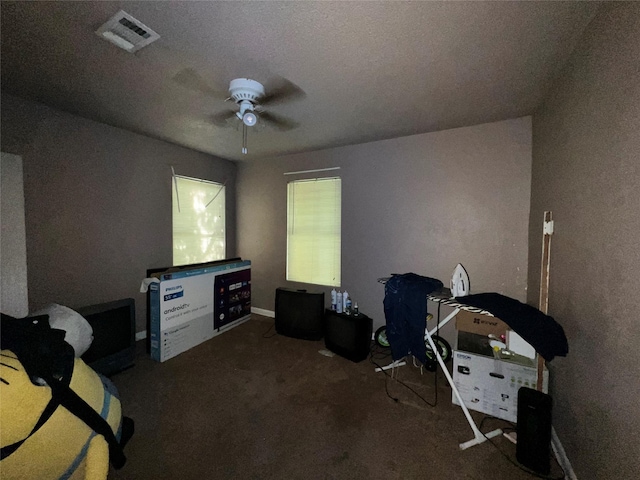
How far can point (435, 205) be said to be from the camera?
2.73 metres

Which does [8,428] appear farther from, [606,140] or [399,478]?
[606,140]

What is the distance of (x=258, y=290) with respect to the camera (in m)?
4.02

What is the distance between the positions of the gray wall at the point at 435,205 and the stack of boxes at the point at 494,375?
0.77 meters

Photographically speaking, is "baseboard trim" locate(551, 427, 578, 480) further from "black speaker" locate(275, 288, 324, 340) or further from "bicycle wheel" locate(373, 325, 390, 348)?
"black speaker" locate(275, 288, 324, 340)

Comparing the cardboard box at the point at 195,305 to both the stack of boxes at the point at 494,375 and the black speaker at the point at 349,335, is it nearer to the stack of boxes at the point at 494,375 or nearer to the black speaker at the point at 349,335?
the black speaker at the point at 349,335

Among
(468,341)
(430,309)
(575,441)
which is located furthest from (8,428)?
(430,309)

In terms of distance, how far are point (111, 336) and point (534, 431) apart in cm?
337

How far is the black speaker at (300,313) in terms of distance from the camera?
305 centimetres

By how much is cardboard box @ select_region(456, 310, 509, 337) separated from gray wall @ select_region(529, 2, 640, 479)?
1.40ft

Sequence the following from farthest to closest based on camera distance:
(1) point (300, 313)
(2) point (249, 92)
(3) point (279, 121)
Result: (1) point (300, 313), (3) point (279, 121), (2) point (249, 92)

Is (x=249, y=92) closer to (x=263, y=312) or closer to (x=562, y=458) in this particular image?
(x=562, y=458)

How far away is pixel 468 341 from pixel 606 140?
1683mm

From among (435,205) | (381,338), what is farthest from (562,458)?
Answer: (435,205)

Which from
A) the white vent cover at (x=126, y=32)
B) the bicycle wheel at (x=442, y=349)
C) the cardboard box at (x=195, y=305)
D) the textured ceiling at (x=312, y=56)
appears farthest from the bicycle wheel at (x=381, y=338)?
the white vent cover at (x=126, y=32)
